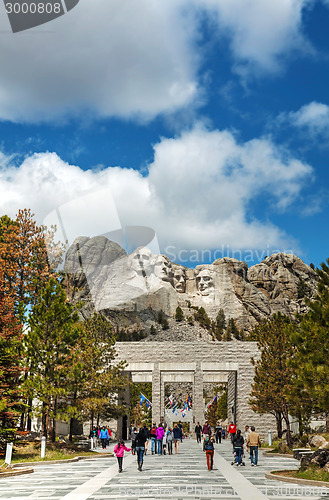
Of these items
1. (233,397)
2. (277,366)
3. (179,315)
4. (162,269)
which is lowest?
(233,397)

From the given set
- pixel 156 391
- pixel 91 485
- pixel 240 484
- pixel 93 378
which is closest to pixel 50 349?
pixel 93 378

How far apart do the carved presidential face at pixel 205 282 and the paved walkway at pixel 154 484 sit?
398ft

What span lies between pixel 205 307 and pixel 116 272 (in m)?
28.0

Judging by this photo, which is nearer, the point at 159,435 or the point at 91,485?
the point at 91,485

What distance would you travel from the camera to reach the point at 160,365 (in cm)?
4359

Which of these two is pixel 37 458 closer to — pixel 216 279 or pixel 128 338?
pixel 128 338

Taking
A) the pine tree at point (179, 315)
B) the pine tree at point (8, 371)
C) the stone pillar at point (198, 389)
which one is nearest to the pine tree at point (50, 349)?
the pine tree at point (8, 371)

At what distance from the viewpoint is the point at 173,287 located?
5635 inches

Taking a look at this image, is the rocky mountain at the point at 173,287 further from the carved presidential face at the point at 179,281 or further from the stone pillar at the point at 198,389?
the stone pillar at the point at 198,389

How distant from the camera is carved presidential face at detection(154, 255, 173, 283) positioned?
143m

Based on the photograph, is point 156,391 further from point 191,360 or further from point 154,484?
point 154,484

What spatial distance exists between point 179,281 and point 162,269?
6714 millimetres

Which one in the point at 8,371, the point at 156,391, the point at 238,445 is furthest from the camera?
the point at 156,391

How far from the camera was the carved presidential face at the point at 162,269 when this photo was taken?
14326 centimetres
